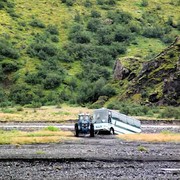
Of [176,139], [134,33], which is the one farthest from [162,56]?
[134,33]

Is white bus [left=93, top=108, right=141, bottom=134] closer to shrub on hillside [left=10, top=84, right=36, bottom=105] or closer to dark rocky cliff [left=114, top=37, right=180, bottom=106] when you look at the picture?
dark rocky cliff [left=114, top=37, right=180, bottom=106]

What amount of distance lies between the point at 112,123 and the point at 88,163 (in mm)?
19023

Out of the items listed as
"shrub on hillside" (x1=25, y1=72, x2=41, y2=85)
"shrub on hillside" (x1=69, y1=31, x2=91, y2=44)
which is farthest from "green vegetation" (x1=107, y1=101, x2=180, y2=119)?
"shrub on hillside" (x1=69, y1=31, x2=91, y2=44)

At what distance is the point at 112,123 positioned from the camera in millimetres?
37094

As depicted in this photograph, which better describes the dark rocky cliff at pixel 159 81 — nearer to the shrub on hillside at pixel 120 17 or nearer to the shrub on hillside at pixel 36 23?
the shrub on hillside at pixel 36 23

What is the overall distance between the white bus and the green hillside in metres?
27.3

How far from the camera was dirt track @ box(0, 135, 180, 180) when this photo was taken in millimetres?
14992

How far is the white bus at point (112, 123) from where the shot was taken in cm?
3681

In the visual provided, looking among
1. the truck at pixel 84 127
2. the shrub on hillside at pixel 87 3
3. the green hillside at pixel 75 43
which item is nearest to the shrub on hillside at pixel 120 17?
the green hillside at pixel 75 43

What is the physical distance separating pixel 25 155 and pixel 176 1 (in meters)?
113

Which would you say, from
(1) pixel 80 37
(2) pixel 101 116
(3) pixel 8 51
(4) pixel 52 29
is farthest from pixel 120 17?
(2) pixel 101 116

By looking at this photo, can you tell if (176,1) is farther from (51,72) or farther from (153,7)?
(51,72)

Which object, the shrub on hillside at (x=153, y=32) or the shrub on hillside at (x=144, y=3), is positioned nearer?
the shrub on hillside at (x=153, y=32)

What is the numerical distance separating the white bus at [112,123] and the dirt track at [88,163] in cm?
1205
